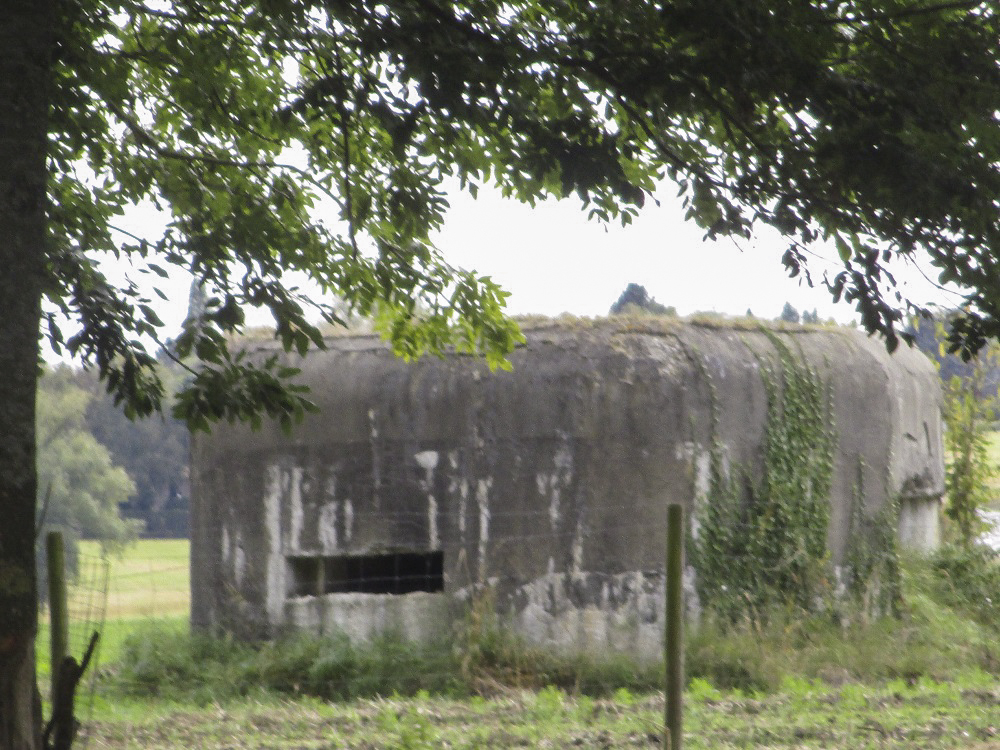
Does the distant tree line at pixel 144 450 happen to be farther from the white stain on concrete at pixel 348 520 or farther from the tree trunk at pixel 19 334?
the tree trunk at pixel 19 334

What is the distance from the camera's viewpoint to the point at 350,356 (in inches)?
345

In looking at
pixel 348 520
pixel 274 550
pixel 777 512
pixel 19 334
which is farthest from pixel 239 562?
pixel 19 334

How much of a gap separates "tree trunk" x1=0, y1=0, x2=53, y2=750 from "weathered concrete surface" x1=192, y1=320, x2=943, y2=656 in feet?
14.9

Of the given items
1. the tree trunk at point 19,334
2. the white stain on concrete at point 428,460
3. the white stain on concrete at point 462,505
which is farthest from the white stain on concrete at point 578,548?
the tree trunk at point 19,334

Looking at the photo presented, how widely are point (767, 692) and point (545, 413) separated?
2.60m

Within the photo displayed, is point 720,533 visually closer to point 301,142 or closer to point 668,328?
point 668,328

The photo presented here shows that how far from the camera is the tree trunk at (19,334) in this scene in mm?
3535

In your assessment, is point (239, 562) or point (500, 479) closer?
point (500, 479)

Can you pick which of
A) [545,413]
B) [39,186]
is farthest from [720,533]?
[39,186]

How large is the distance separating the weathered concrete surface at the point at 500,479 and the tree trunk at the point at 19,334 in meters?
4.53

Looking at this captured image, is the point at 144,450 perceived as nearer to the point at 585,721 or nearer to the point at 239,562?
the point at 239,562

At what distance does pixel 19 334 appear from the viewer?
361 centimetres

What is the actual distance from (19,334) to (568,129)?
198cm

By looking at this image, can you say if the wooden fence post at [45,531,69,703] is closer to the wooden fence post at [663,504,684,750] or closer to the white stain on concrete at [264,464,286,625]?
the wooden fence post at [663,504,684,750]
